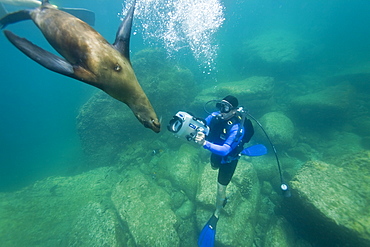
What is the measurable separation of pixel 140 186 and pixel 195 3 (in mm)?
25454

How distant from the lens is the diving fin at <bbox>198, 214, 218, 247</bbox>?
5252 mm

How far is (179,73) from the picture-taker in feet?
42.7

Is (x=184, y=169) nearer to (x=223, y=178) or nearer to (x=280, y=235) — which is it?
(x=223, y=178)

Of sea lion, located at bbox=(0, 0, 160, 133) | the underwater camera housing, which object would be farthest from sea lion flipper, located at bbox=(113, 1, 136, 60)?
the underwater camera housing

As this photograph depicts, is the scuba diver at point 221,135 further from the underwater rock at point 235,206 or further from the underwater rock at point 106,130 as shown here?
the underwater rock at point 106,130

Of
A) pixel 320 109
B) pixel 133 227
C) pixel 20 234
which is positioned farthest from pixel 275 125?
pixel 20 234

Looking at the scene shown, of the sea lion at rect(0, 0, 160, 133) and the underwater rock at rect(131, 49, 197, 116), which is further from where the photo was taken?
the underwater rock at rect(131, 49, 197, 116)

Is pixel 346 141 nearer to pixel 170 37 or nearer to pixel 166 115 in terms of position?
pixel 166 115

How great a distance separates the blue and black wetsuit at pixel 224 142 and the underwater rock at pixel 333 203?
1983 millimetres

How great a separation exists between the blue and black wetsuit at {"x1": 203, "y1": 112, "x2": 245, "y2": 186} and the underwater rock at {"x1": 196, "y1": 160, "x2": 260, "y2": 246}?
140cm

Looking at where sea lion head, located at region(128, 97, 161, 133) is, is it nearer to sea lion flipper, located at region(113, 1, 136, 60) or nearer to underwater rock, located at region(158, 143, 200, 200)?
sea lion flipper, located at region(113, 1, 136, 60)

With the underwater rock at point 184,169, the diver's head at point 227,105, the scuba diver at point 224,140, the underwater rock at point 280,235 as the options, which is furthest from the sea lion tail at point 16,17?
the underwater rock at point 280,235

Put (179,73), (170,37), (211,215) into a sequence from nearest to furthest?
(211,215) → (179,73) → (170,37)

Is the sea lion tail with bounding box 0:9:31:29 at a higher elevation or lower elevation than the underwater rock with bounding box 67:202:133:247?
higher
